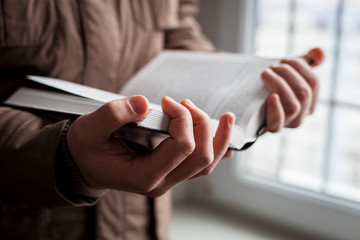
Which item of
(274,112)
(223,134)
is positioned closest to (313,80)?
(274,112)

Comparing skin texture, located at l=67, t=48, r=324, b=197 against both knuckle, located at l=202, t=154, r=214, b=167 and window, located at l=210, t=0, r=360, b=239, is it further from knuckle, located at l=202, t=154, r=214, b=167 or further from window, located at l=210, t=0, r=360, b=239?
window, located at l=210, t=0, r=360, b=239

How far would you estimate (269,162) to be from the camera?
1271 millimetres

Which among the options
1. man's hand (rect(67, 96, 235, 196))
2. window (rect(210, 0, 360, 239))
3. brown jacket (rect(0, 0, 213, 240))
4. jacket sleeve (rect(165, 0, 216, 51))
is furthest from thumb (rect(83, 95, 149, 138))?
window (rect(210, 0, 360, 239))

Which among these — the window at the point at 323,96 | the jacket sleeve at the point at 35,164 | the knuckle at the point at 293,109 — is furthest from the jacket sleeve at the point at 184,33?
the jacket sleeve at the point at 35,164

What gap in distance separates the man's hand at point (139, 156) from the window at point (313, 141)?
684 millimetres

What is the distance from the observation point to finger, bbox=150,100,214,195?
19.1 inches

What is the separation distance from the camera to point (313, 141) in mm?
1168

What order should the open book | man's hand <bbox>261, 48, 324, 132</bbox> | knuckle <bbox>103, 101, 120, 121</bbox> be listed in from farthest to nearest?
1. man's hand <bbox>261, 48, 324, 132</bbox>
2. the open book
3. knuckle <bbox>103, 101, 120, 121</bbox>

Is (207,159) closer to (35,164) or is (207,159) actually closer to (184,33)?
(35,164)

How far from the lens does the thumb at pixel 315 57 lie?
0.74 metres

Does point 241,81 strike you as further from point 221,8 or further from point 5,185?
point 221,8

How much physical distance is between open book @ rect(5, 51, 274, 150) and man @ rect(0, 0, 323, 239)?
22 mm

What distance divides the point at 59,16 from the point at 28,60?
96 mm

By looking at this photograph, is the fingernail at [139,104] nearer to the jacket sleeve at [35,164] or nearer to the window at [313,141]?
the jacket sleeve at [35,164]
